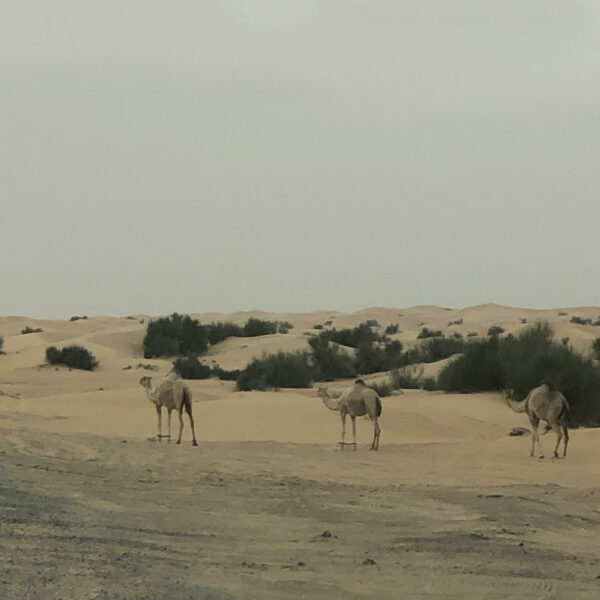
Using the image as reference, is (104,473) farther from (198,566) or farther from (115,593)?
(115,593)

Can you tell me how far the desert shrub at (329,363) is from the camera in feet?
120

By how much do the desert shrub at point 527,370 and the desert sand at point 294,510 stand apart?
1.28 m

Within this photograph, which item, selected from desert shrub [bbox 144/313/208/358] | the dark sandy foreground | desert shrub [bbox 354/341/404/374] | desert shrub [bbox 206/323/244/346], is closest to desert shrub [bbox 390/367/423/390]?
desert shrub [bbox 354/341/404/374]

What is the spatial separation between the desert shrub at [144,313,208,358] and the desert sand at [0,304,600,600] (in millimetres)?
21259

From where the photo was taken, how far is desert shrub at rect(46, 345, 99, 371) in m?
38.8

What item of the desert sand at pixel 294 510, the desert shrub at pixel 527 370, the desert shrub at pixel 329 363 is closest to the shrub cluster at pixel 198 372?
the desert shrub at pixel 329 363

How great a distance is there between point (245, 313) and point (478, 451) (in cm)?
7016

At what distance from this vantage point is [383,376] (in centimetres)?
3481

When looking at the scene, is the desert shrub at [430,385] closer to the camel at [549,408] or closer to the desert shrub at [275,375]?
the desert shrub at [275,375]

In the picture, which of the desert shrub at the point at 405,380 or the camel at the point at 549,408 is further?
the desert shrub at the point at 405,380

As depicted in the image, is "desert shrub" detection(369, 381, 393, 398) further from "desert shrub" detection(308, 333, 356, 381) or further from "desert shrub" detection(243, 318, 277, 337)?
"desert shrub" detection(243, 318, 277, 337)

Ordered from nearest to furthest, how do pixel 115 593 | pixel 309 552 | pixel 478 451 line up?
pixel 115 593, pixel 309 552, pixel 478 451

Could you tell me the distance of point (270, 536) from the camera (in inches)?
365

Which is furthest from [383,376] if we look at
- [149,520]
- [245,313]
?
[245,313]
